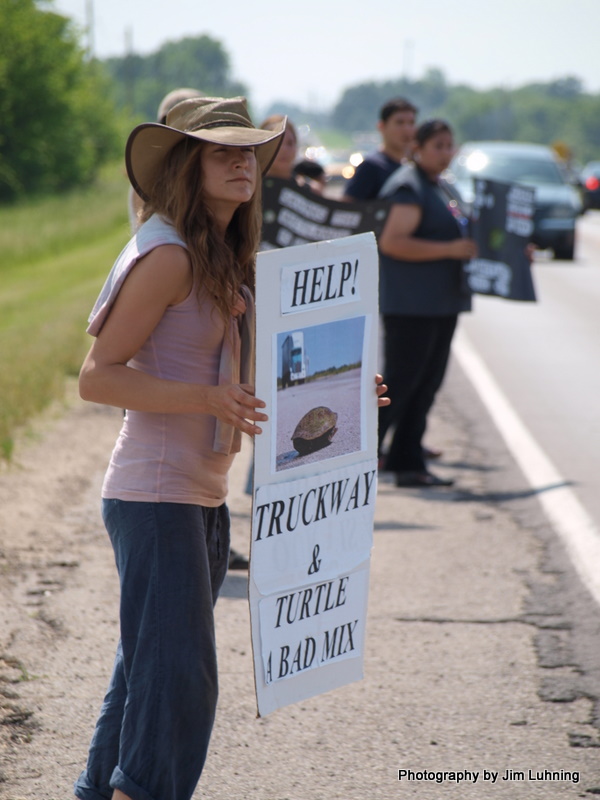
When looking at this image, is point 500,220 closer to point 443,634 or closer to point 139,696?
point 443,634

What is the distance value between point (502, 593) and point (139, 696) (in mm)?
2530

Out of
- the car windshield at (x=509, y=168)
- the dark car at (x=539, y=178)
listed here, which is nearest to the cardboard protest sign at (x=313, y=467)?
the dark car at (x=539, y=178)

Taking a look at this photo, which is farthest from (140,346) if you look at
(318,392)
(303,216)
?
(303,216)

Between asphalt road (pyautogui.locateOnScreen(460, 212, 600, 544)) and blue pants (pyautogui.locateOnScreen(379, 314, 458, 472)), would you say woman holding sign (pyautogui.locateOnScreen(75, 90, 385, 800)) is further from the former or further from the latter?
blue pants (pyautogui.locateOnScreen(379, 314, 458, 472))

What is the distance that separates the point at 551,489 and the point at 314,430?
4.02 m

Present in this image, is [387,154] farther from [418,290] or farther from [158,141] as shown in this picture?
[158,141]

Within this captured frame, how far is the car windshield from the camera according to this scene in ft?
66.9

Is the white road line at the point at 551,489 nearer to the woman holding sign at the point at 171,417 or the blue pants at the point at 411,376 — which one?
the blue pants at the point at 411,376

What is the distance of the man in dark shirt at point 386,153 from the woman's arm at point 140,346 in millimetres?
4454

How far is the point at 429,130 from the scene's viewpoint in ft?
20.6

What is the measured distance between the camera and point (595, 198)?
39094 millimetres

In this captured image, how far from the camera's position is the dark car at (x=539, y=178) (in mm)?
20547

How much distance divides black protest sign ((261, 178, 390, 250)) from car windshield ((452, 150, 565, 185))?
14475 mm

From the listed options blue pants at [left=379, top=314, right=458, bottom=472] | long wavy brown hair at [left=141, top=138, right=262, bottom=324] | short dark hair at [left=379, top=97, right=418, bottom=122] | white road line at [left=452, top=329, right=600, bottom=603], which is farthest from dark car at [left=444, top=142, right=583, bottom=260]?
long wavy brown hair at [left=141, top=138, right=262, bottom=324]
